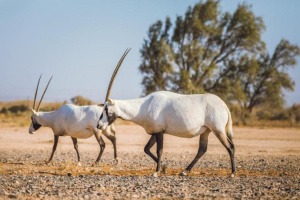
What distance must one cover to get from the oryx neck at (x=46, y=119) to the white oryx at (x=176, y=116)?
4831 millimetres

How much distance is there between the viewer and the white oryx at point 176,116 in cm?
1191

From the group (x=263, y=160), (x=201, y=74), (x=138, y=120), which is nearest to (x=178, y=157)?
(x=263, y=160)

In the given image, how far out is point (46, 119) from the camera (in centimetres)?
1667

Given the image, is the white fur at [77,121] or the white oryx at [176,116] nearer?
the white oryx at [176,116]

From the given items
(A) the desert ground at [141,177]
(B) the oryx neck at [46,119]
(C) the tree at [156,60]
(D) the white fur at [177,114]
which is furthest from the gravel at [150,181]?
(C) the tree at [156,60]

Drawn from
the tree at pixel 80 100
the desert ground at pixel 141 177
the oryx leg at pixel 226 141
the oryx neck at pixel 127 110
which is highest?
the tree at pixel 80 100

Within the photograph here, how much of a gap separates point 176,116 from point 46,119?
6.27 m

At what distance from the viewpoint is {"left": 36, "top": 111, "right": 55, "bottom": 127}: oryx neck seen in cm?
1652

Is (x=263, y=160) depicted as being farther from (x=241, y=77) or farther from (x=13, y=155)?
(x=241, y=77)

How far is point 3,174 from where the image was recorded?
461 inches

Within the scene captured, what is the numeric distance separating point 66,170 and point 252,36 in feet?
101

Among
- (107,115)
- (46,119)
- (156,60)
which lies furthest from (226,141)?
(156,60)

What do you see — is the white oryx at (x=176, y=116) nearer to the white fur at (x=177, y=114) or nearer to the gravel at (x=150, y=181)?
the white fur at (x=177, y=114)

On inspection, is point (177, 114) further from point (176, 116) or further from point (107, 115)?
point (107, 115)
